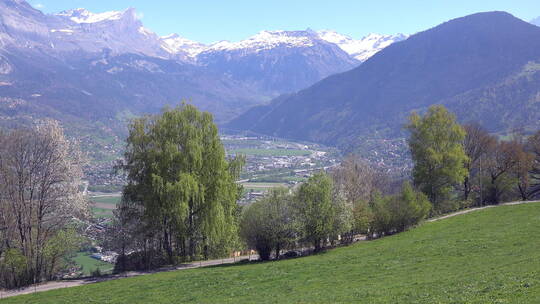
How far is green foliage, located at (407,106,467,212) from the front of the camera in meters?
50.6

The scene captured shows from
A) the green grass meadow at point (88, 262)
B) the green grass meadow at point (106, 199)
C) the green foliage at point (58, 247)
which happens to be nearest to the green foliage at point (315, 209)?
the green foliage at point (58, 247)

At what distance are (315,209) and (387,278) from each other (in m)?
14.5

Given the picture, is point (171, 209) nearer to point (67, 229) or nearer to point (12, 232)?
point (67, 229)

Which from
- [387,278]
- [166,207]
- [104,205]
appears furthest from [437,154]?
[104,205]

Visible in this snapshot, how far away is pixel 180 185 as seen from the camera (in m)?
34.5

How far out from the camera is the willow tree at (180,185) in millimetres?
35688

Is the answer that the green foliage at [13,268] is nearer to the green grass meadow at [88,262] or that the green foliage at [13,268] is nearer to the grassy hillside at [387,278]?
the grassy hillside at [387,278]

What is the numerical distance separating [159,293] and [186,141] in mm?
15518

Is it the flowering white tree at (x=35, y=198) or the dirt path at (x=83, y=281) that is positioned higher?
the flowering white tree at (x=35, y=198)

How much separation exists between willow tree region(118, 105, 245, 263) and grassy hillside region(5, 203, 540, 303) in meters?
6.53

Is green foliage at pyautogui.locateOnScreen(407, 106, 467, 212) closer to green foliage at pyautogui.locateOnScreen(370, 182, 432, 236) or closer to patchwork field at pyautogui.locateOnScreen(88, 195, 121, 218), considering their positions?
green foliage at pyautogui.locateOnScreen(370, 182, 432, 236)

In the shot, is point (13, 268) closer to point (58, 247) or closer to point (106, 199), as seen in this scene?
point (58, 247)

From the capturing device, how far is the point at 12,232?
3550 centimetres

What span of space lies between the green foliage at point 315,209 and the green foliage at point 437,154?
1965 centimetres
